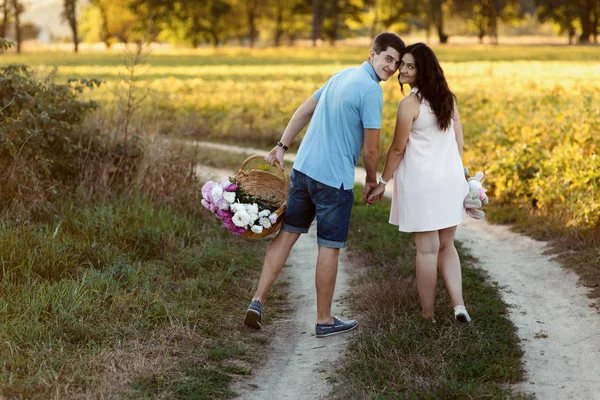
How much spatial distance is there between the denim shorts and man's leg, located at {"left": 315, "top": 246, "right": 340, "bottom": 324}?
0.29 feet

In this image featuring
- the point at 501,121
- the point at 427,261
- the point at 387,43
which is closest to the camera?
the point at 387,43

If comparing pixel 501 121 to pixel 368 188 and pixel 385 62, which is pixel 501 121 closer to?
pixel 368 188

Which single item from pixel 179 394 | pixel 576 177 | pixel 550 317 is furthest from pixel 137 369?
pixel 576 177

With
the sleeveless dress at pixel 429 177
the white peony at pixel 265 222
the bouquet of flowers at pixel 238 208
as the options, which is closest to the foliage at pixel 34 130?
the bouquet of flowers at pixel 238 208

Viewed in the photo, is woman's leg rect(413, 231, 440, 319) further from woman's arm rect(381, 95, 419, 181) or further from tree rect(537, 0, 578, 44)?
tree rect(537, 0, 578, 44)

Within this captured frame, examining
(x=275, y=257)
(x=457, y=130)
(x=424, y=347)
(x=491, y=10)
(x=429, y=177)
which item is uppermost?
(x=491, y=10)

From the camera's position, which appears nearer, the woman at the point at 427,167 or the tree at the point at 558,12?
the woman at the point at 427,167

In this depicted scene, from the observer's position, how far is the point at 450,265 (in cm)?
583

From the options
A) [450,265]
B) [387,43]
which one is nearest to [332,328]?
[450,265]

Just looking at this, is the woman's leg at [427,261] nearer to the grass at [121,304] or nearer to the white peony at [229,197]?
the grass at [121,304]

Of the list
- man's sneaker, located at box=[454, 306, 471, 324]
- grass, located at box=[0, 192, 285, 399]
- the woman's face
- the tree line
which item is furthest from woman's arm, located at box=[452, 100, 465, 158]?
the tree line

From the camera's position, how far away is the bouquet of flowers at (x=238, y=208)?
5711 mm

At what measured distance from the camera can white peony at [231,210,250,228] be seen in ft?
18.7

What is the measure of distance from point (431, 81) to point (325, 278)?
1608 millimetres
